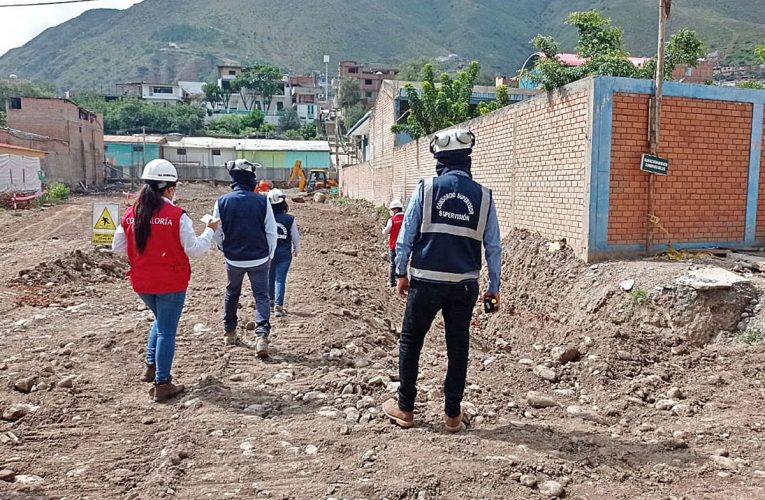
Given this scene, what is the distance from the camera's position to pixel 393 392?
4.49 metres

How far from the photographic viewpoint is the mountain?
520 ft

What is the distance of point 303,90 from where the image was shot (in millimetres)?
96938

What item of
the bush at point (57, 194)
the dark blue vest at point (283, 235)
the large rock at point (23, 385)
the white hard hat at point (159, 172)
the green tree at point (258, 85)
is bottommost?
the large rock at point (23, 385)

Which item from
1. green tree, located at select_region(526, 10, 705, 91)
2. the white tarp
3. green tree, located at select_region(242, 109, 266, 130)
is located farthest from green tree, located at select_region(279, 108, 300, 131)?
green tree, located at select_region(526, 10, 705, 91)

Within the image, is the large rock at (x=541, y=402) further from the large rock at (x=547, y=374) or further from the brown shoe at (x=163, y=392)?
the brown shoe at (x=163, y=392)

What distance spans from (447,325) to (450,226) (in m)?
0.66

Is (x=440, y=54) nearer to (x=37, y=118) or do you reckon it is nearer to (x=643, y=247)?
(x=37, y=118)

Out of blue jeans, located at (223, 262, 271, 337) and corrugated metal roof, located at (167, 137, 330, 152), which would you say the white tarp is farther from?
corrugated metal roof, located at (167, 137, 330, 152)

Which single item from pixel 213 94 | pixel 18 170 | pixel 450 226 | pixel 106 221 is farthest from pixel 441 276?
pixel 213 94

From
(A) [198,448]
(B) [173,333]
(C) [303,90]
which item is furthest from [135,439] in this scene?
(C) [303,90]

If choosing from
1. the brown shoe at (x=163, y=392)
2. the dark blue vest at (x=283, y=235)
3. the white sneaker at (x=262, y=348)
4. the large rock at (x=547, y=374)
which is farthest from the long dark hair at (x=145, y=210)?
the large rock at (x=547, y=374)

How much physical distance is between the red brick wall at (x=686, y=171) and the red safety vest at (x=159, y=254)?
5.00 meters

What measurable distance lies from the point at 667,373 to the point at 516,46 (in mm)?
166569

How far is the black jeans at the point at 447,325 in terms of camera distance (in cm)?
373
